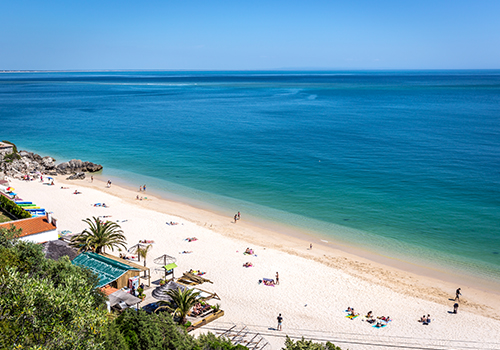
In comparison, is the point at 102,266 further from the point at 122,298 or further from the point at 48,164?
the point at 48,164

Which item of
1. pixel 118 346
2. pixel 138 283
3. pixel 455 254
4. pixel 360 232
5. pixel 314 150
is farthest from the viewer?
pixel 314 150

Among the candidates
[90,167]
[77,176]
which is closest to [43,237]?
[77,176]

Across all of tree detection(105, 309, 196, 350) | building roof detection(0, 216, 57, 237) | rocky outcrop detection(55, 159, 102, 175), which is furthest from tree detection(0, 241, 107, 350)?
rocky outcrop detection(55, 159, 102, 175)

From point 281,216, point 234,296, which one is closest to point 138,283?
point 234,296

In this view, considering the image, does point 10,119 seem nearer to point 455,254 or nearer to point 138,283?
point 138,283

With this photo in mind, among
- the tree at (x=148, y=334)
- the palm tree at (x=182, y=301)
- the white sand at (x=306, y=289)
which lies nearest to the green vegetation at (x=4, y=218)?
the white sand at (x=306, y=289)

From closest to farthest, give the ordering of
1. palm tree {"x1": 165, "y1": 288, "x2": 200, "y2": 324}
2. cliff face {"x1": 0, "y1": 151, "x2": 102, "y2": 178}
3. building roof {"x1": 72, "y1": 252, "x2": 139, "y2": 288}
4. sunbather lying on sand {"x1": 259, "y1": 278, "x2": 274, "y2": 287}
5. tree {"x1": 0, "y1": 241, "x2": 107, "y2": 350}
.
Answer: tree {"x1": 0, "y1": 241, "x2": 107, "y2": 350} < palm tree {"x1": 165, "y1": 288, "x2": 200, "y2": 324} < building roof {"x1": 72, "y1": 252, "x2": 139, "y2": 288} < sunbather lying on sand {"x1": 259, "y1": 278, "x2": 274, "y2": 287} < cliff face {"x1": 0, "y1": 151, "x2": 102, "y2": 178}

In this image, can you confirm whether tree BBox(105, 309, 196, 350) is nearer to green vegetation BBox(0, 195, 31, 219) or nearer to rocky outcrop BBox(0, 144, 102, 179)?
green vegetation BBox(0, 195, 31, 219)
